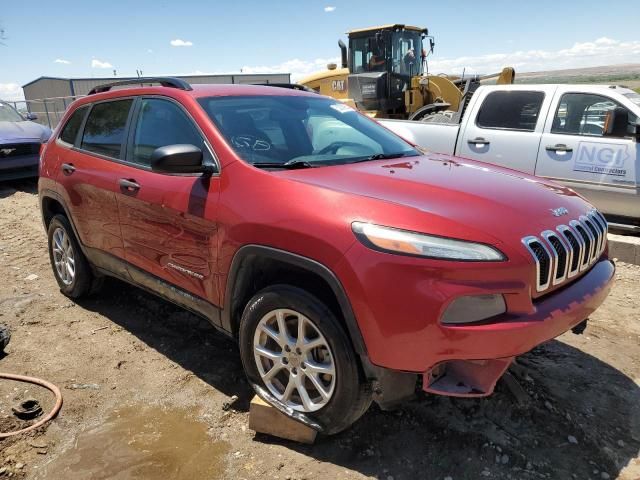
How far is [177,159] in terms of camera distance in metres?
2.82

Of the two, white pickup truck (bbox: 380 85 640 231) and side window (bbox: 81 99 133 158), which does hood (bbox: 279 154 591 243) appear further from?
white pickup truck (bbox: 380 85 640 231)

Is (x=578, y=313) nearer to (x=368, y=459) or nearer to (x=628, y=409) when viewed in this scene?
(x=628, y=409)

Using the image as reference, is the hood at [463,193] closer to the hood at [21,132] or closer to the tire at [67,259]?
the tire at [67,259]

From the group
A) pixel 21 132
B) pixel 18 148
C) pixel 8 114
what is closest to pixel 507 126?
pixel 18 148

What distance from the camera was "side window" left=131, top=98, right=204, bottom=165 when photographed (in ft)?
10.6

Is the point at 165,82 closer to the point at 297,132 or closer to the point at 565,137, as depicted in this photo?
the point at 297,132

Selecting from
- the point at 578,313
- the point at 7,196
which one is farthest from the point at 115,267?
the point at 7,196

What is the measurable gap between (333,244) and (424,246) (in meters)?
0.40

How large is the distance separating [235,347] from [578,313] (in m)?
2.33

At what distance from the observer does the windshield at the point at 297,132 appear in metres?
3.07

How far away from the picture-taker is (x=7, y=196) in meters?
10.0

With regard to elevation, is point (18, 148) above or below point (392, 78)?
below

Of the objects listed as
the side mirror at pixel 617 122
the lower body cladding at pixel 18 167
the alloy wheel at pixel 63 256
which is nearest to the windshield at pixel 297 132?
the alloy wheel at pixel 63 256

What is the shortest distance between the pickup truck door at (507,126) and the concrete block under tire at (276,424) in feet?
15.1
